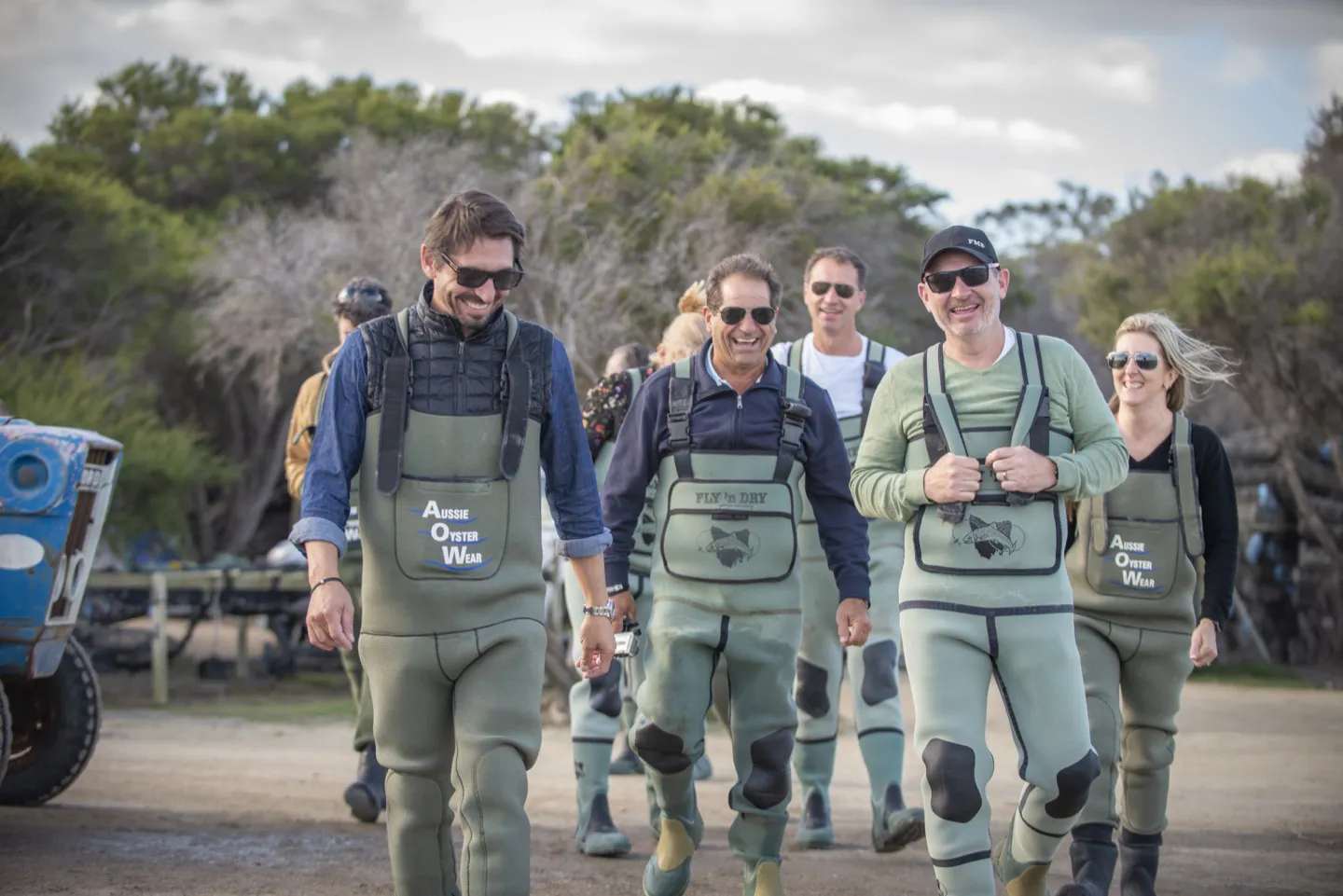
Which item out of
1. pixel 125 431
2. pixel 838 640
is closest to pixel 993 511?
pixel 838 640

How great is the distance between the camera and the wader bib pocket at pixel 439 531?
442cm

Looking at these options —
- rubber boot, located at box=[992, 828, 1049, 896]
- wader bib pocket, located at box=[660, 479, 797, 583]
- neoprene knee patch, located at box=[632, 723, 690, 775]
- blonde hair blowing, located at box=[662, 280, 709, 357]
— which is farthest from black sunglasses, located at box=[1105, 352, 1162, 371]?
neoprene knee patch, located at box=[632, 723, 690, 775]

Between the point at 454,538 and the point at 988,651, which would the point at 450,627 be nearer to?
the point at 454,538

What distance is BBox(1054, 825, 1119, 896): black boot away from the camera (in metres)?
5.83

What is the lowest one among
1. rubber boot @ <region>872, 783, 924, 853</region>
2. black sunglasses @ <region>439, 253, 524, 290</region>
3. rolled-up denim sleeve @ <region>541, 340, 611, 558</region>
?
rubber boot @ <region>872, 783, 924, 853</region>

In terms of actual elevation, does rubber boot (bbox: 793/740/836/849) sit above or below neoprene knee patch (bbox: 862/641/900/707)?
below

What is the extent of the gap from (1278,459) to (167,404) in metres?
20.1

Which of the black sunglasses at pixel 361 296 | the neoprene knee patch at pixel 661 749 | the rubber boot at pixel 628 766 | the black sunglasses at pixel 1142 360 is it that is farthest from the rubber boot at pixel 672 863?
the rubber boot at pixel 628 766

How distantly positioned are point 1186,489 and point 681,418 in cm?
196

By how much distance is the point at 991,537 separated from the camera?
4.84 metres

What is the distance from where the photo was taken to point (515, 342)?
15.2 ft

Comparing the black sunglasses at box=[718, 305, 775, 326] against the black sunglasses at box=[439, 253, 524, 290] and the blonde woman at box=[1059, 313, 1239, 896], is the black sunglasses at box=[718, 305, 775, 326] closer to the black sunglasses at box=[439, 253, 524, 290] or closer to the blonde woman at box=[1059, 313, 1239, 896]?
the black sunglasses at box=[439, 253, 524, 290]

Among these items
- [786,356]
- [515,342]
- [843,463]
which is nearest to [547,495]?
[515,342]

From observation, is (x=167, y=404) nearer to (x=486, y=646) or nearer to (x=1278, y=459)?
(x=1278, y=459)
